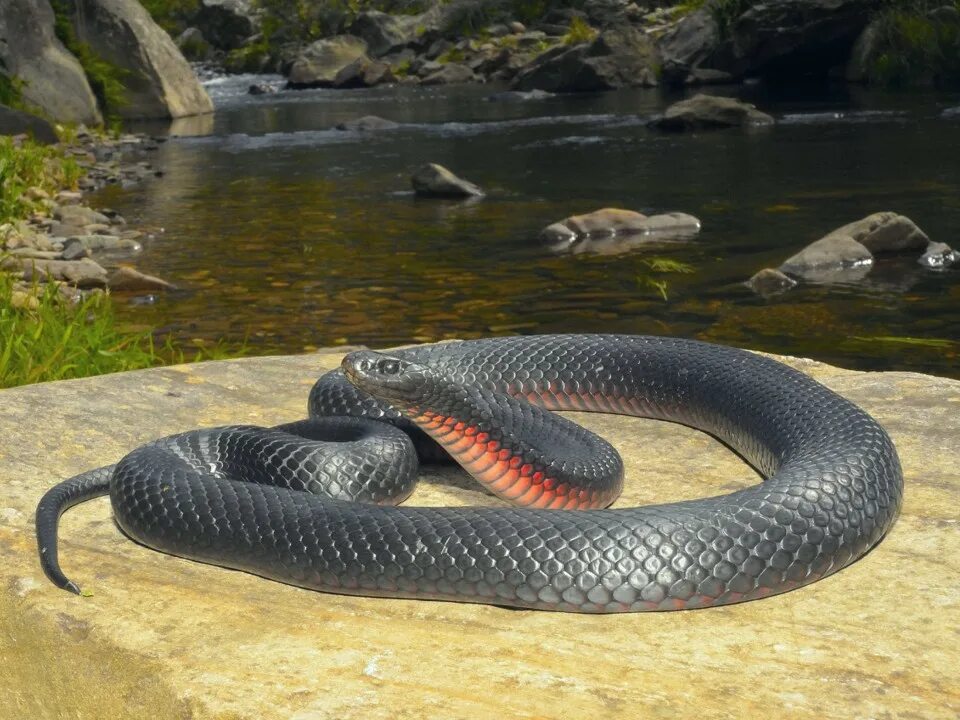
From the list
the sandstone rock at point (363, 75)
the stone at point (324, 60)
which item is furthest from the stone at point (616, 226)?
the stone at point (324, 60)

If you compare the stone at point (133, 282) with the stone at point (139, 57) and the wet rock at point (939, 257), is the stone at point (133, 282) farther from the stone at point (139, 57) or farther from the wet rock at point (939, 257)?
the stone at point (139, 57)

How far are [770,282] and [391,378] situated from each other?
24.7 feet

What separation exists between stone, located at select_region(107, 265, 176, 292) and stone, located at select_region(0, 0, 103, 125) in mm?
12942

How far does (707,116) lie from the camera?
2247 cm

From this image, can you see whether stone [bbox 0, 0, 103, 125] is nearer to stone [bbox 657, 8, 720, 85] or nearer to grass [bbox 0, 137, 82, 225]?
grass [bbox 0, 137, 82, 225]

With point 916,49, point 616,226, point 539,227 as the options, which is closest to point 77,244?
point 539,227

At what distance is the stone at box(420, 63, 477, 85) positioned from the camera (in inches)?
1432

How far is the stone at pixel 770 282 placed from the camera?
1118 centimetres

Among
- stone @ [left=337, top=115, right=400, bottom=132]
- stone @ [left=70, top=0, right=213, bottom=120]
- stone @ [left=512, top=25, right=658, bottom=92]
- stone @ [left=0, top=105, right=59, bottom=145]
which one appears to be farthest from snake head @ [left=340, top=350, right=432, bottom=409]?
stone @ [left=512, top=25, right=658, bottom=92]

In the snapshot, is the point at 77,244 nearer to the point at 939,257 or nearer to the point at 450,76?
the point at 939,257

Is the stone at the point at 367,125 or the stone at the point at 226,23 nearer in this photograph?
the stone at the point at 367,125

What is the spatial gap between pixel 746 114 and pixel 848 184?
282 inches

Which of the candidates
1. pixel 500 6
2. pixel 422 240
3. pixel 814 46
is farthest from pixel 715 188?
pixel 500 6

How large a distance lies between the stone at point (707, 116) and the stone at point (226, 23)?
29717 millimetres
